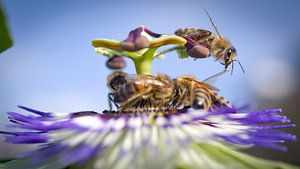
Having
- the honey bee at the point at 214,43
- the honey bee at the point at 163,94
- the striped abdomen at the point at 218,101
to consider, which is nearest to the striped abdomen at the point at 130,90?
the honey bee at the point at 163,94

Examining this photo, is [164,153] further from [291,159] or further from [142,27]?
[291,159]

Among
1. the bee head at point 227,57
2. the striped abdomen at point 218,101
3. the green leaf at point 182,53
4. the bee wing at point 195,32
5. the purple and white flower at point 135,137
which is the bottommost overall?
the purple and white flower at point 135,137

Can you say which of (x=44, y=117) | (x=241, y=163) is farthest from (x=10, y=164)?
(x=241, y=163)

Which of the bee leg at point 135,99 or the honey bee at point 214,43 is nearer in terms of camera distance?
the bee leg at point 135,99

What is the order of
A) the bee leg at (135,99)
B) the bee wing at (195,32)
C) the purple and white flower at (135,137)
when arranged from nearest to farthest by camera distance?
the purple and white flower at (135,137)
the bee leg at (135,99)
the bee wing at (195,32)

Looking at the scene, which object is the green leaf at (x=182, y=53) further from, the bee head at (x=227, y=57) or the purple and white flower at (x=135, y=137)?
the purple and white flower at (x=135, y=137)

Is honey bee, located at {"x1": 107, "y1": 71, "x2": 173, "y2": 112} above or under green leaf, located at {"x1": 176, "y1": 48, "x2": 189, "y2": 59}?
under

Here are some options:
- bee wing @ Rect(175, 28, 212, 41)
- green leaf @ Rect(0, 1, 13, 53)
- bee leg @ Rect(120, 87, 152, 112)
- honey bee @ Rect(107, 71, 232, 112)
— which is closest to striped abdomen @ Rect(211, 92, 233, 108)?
honey bee @ Rect(107, 71, 232, 112)

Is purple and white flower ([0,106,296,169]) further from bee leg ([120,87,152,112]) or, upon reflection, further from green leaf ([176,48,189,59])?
green leaf ([176,48,189,59])
